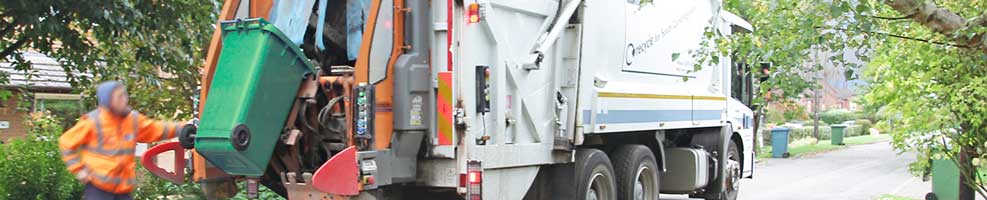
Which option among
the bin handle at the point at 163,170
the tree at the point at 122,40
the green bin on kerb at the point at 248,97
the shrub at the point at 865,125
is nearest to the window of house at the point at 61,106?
the tree at the point at 122,40

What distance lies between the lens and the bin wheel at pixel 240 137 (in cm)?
614

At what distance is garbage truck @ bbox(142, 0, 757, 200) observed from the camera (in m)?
6.39

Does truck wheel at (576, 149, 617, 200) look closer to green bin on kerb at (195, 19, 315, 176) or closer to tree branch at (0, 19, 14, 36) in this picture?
green bin on kerb at (195, 19, 315, 176)

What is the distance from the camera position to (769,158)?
26297 millimetres

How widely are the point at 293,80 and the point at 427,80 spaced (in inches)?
33.4

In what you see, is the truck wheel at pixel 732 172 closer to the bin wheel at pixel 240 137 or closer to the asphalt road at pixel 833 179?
the asphalt road at pixel 833 179

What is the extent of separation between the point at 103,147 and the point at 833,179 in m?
14.8

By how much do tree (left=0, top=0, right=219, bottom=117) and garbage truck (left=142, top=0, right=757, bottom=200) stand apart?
1689 mm

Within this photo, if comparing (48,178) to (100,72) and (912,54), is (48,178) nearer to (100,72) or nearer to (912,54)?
(100,72)

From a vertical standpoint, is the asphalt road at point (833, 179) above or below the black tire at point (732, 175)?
below

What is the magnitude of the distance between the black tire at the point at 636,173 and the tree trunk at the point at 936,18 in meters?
2.77

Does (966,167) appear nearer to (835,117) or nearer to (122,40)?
(122,40)

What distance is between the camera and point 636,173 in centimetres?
926

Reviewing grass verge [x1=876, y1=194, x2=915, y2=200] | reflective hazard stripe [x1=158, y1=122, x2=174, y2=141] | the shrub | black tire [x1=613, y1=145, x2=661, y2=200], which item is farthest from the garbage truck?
the shrub
